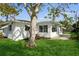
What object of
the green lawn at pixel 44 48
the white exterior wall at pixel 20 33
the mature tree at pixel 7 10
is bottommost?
the green lawn at pixel 44 48

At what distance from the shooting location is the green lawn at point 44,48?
17.0 ft

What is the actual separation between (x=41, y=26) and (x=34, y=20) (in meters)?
0.14

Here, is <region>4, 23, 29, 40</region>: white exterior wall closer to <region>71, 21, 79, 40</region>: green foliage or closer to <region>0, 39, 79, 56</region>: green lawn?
<region>0, 39, 79, 56</region>: green lawn

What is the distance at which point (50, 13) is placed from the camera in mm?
5316

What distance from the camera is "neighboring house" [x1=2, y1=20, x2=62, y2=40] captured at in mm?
5262

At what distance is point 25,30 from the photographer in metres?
5.36

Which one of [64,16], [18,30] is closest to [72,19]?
[64,16]

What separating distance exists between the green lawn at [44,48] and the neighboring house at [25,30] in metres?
0.08

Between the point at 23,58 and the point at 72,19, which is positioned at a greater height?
the point at 72,19

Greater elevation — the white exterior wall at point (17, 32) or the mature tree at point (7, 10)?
the mature tree at point (7, 10)

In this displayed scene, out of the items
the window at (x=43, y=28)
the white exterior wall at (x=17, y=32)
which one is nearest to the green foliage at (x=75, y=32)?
the window at (x=43, y=28)

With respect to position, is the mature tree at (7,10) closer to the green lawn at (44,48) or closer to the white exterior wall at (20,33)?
the white exterior wall at (20,33)

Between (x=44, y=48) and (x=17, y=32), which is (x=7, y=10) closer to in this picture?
(x=17, y=32)

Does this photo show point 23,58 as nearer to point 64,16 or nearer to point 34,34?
point 34,34
